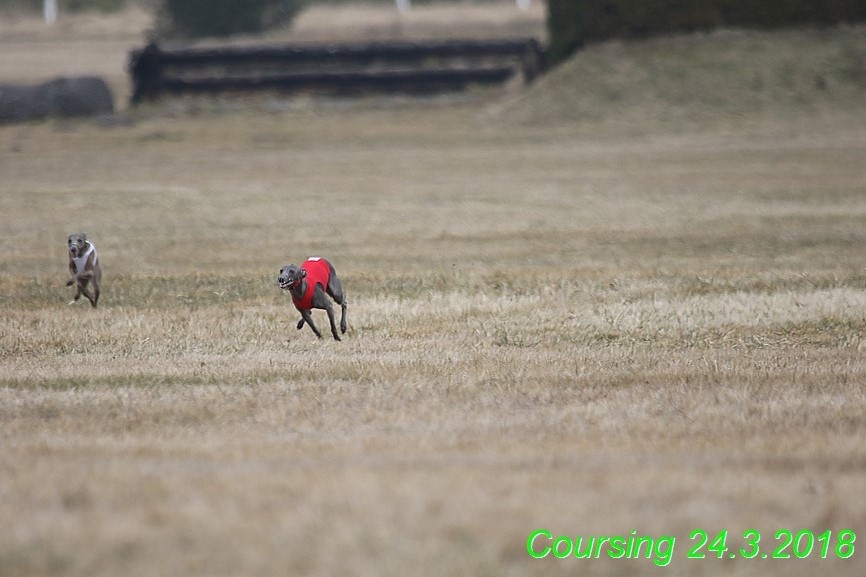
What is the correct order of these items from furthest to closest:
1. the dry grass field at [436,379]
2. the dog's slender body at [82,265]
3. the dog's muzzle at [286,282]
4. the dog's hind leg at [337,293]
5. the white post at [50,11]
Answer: the white post at [50,11]
the dog's slender body at [82,265]
the dog's hind leg at [337,293]
the dog's muzzle at [286,282]
the dry grass field at [436,379]

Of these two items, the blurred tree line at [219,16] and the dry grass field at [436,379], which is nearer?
the dry grass field at [436,379]

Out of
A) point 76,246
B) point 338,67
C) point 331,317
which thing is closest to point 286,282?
point 331,317

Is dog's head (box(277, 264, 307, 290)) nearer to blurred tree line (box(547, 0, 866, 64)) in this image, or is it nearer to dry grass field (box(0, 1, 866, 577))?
dry grass field (box(0, 1, 866, 577))

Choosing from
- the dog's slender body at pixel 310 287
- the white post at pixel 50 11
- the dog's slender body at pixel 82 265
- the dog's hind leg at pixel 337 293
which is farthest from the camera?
the white post at pixel 50 11

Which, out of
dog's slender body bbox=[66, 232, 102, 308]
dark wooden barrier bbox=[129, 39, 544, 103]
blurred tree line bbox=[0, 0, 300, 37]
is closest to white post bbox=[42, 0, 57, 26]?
blurred tree line bbox=[0, 0, 300, 37]

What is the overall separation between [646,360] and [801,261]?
7018mm

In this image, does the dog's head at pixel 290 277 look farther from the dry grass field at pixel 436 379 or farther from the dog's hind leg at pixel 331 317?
the dry grass field at pixel 436 379

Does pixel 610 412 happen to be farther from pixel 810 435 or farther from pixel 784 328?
pixel 784 328

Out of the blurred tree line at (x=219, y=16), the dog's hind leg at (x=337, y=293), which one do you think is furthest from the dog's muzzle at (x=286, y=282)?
the blurred tree line at (x=219, y=16)

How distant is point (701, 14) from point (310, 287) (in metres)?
30.9

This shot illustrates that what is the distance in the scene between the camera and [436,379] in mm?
10227

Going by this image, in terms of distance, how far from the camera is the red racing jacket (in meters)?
12.0

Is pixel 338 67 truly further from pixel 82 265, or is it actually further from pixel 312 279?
pixel 312 279

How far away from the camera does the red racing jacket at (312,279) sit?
11984 millimetres
